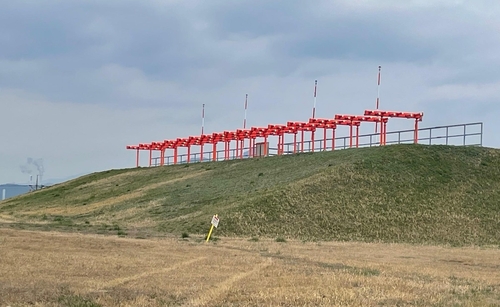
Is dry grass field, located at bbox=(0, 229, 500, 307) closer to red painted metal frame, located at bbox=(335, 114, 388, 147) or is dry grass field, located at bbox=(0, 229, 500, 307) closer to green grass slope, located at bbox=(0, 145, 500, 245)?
green grass slope, located at bbox=(0, 145, 500, 245)

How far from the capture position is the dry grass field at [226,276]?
51.9ft

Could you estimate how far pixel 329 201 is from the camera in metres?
51.1

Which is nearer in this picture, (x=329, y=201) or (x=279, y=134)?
(x=329, y=201)

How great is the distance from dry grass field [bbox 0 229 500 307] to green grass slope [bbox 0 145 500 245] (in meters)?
12.7

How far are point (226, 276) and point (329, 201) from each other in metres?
31.1

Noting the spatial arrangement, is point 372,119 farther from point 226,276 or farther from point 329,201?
point 226,276

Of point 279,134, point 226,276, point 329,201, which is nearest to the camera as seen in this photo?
point 226,276

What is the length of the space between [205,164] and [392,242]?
40.7 metres

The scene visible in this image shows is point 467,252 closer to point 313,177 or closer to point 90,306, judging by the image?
point 313,177

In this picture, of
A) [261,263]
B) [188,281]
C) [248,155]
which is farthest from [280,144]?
[188,281]

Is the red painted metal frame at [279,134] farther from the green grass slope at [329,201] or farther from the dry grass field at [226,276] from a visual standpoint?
the dry grass field at [226,276]

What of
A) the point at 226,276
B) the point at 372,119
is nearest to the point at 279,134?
the point at 372,119

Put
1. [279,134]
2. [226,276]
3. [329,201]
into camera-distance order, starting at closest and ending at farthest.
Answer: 1. [226,276]
2. [329,201]
3. [279,134]

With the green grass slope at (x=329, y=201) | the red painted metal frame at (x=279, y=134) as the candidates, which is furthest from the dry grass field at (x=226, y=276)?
the red painted metal frame at (x=279, y=134)
